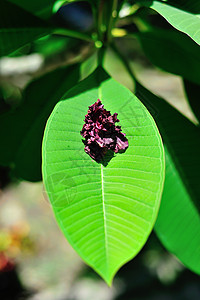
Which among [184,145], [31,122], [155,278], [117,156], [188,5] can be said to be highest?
[188,5]

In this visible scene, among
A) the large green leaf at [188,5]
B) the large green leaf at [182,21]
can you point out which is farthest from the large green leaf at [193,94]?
the large green leaf at [182,21]

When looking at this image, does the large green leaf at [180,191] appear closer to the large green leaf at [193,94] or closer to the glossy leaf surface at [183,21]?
the large green leaf at [193,94]

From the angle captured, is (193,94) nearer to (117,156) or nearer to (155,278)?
(117,156)

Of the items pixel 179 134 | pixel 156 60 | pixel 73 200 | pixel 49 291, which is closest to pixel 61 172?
pixel 73 200

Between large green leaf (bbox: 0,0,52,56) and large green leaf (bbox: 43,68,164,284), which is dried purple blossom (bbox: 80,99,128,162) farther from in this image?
large green leaf (bbox: 0,0,52,56)

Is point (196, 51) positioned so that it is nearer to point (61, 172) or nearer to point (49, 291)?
point (61, 172)

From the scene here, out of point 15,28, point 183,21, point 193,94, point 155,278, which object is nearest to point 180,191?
point 193,94

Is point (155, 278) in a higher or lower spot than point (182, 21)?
lower
